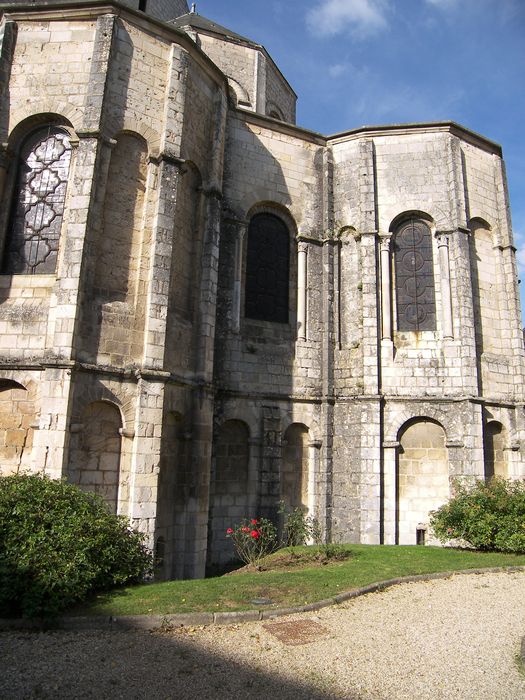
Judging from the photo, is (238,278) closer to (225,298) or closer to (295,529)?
(225,298)

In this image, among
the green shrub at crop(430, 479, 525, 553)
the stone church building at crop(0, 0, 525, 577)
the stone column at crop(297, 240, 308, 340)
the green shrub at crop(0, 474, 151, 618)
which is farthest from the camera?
the stone column at crop(297, 240, 308, 340)

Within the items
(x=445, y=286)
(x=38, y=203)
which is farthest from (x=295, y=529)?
(x=38, y=203)

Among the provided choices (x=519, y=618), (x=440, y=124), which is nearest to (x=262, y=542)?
(x=519, y=618)

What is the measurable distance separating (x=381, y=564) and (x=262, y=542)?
9.40 feet

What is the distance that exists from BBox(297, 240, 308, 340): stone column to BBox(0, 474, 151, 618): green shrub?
6.86 metres

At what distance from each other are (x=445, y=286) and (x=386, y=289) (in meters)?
1.43

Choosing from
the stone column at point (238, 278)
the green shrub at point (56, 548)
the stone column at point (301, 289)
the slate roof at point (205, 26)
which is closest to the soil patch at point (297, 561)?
the green shrub at point (56, 548)

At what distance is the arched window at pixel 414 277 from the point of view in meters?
13.4

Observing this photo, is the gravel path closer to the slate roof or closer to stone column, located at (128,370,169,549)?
stone column, located at (128,370,169,549)

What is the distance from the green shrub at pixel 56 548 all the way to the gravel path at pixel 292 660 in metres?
Result: 0.48

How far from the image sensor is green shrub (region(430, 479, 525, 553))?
10414 mm

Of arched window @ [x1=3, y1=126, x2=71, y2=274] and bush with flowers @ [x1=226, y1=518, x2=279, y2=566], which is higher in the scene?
arched window @ [x1=3, y1=126, x2=71, y2=274]

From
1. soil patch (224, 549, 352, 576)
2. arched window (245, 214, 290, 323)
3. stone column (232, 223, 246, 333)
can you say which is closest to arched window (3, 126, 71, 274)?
stone column (232, 223, 246, 333)

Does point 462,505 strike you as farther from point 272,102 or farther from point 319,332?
point 272,102
